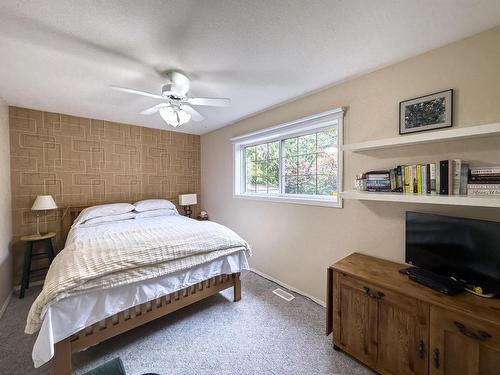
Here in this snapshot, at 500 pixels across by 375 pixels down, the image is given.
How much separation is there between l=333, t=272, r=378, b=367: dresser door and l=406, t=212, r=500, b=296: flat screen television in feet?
1.52

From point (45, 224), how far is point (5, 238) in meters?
0.51

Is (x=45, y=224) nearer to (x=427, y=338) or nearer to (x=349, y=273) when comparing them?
(x=349, y=273)

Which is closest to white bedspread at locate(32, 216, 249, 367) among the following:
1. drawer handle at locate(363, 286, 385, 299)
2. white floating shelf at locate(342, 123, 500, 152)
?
drawer handle at locate(363, 286, 385, 299)

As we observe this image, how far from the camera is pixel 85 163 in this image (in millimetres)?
3203

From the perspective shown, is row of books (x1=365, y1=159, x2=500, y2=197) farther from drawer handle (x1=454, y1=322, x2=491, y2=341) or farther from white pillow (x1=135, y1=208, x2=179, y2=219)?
white pillow (x1=135, y1=208, x2=179, y2=219)

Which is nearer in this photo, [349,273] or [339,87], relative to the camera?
[349,273]

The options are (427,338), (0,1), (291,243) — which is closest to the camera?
(0,1)

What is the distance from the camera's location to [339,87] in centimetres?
213

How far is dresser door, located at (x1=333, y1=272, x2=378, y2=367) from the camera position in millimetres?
1496

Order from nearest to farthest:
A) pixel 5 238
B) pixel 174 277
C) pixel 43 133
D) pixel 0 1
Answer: pixel 0 1 → pixel 174 277 → pixel 5 238 → pixel 43 133

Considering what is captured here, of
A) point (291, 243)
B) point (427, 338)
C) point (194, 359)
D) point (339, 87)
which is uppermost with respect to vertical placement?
point (339, 87)

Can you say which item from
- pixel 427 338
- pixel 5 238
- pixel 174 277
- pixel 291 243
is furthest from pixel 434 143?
pixel 5 238

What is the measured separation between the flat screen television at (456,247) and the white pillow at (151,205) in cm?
334

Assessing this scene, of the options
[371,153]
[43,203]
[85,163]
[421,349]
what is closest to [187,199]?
[85,163]
